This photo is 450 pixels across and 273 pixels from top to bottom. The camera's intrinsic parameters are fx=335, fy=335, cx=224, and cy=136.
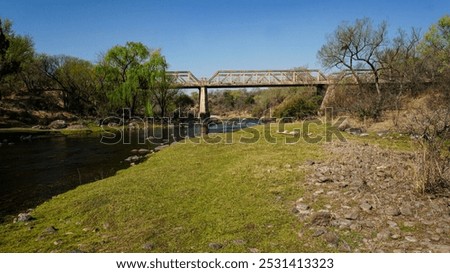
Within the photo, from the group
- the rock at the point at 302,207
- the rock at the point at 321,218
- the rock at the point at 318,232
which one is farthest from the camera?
the rock at the point at 302,207

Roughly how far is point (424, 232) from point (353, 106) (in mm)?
22500

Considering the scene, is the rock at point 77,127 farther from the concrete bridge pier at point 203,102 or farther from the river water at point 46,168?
the concrete bridge pier at point 203,102

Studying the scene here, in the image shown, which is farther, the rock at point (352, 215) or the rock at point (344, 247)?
the rock at point (352, 215)

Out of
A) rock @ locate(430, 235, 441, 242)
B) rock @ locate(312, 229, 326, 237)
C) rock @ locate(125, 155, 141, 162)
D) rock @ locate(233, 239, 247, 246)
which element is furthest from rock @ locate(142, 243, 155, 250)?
rock @ locate(125, 155, 141, 162)

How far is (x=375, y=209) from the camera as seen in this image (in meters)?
7.21

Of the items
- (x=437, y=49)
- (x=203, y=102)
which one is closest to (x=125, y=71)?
(x=203, y=102)

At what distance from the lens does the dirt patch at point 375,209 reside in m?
5.91

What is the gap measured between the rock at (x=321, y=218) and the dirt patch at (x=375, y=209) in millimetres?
20

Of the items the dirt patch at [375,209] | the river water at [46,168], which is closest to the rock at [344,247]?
the dirt patch at [375,209]

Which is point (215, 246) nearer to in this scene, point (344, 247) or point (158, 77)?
point (344, 247)

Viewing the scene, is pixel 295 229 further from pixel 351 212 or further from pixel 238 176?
pixel 238 176

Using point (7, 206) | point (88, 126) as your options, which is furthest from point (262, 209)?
point (88, 126)

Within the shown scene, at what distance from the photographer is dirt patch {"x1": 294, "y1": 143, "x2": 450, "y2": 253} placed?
5.91 meters
